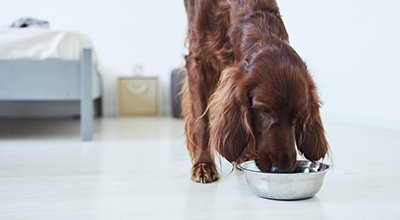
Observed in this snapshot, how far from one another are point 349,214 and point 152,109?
4.15m

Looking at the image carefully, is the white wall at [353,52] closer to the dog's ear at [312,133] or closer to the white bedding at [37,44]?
the white bedding at [37,44]

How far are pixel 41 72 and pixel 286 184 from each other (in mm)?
1967

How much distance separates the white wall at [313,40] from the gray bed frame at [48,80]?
1415 mm

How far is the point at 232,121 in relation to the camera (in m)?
1.29

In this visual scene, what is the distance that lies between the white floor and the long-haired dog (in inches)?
5.0

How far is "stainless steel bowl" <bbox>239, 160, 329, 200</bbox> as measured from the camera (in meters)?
1.26

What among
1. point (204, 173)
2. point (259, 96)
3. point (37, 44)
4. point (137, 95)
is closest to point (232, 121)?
point (259, 96)

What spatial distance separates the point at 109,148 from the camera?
8.32ft

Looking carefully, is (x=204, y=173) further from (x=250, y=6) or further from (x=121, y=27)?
(x=121, y=27)

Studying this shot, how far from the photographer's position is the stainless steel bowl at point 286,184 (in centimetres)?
126

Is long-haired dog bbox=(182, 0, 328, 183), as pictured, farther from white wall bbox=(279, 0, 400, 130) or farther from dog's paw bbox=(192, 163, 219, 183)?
white wall bbox=(279, 0, 400, 130)

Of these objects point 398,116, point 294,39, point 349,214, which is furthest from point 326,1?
point 349,214

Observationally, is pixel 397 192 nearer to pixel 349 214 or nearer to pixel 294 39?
pixel 349 214

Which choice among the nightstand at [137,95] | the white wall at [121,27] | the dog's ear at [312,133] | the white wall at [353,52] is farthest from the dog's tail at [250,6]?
the white wall at [121,27]
